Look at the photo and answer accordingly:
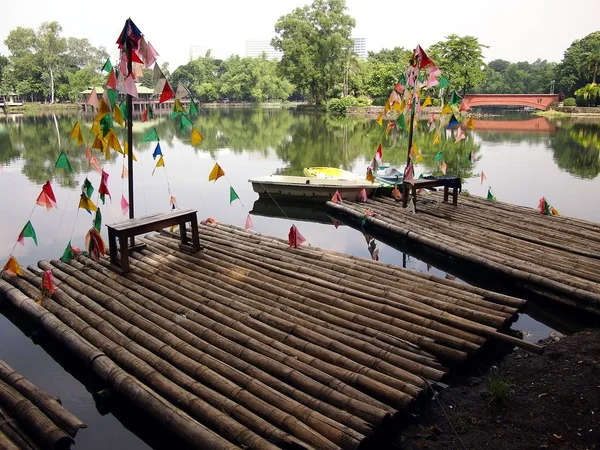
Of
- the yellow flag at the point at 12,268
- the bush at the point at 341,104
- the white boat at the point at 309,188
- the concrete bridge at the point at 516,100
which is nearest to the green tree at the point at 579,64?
the concrete bridge at the point at 516,100

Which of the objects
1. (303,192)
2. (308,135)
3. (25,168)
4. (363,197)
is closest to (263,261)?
(363,197)

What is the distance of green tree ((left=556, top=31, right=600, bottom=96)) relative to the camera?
77.8m

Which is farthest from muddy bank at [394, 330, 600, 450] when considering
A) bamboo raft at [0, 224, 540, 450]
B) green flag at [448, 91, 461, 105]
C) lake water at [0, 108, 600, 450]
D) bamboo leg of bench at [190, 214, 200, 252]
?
green flag at [448, 91, 461, 105]

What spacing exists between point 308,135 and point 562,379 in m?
42.9

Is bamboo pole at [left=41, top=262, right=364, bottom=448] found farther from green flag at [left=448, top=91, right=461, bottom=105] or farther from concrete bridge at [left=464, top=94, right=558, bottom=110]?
concrete bridge at [left=464, top=94, right=558, bottom=110]

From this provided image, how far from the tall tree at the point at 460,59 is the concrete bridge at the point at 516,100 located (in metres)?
4.66

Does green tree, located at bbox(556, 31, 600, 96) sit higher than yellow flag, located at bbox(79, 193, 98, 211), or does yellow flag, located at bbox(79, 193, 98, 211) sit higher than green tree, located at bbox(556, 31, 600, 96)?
green tree, located at bbox(556, 31, 600, 96)

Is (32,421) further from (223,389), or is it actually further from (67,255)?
(67,255)

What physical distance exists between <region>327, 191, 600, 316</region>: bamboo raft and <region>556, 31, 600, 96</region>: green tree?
7707 cm

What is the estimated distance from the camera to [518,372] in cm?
724

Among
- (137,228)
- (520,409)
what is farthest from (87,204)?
(520,409)

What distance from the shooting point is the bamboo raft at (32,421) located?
17.2ft

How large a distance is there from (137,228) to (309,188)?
10.9 m

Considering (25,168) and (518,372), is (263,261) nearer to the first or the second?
(518,372)
